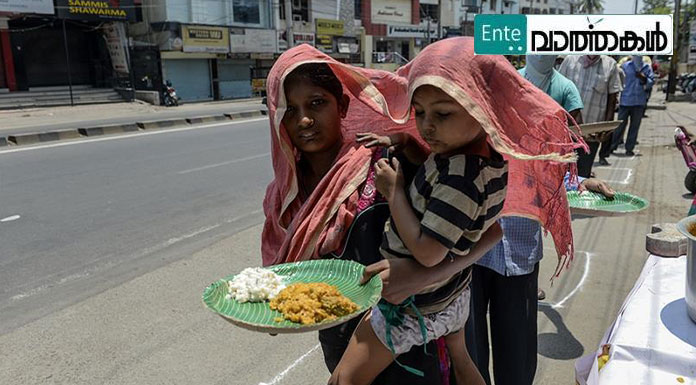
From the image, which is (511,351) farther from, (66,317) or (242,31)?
(242,31)

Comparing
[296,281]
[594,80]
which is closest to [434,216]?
[296,281]

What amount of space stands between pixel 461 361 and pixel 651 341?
1.66 feet

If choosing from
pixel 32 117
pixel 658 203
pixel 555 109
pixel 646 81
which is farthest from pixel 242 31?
pixel 555 109

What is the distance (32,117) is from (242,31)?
1136cm

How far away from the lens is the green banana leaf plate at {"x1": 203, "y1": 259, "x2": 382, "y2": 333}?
120 cm

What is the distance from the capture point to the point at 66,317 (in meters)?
3.53

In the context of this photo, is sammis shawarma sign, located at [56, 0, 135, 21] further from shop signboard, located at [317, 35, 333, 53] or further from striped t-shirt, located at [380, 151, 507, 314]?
striped t-shirt, located at [380, 151, 507, 314]

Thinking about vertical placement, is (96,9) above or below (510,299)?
above

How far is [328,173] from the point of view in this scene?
1576 mm

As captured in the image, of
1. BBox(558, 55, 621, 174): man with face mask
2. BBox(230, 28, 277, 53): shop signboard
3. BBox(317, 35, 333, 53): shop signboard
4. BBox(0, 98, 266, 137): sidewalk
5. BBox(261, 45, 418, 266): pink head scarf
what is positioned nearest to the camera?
BBox(261, 45, 418, 266): pink head scarf

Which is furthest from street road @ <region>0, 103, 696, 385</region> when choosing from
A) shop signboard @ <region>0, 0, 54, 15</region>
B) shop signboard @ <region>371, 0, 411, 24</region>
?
shop signboard @ <region>371, 0, 411, 24</region>

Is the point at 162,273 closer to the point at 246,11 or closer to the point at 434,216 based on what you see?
the point at 434,216

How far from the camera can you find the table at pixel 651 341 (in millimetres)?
1391

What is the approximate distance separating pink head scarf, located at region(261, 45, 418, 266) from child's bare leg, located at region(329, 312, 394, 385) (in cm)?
27
